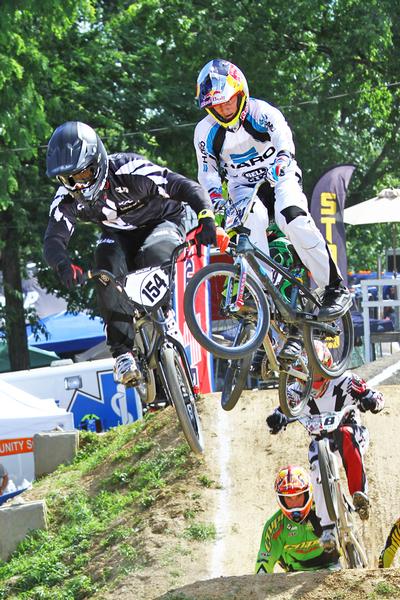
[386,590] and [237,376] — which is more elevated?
[237,376]

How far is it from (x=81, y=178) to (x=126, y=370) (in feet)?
4.83

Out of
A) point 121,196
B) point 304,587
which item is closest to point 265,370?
point 304,587

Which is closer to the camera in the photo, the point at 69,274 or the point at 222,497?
the point at 69,274

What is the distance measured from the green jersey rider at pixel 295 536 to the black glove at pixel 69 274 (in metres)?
2.68

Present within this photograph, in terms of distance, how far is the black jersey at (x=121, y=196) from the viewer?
8.38m

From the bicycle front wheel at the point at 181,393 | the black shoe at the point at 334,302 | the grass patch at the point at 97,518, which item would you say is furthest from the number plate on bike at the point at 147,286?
the grass patch at the point at 97,518

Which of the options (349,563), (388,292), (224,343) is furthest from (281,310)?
(388,292)

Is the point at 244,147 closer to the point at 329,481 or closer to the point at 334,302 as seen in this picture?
the point at 334,302

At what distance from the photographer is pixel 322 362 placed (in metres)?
9.09

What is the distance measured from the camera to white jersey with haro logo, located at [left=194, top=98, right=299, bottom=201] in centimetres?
877

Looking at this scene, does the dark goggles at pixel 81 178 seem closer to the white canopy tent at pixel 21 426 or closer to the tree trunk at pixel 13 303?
the white canopy tent at pixel 21 426

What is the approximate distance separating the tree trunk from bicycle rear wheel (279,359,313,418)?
1379 centimetres

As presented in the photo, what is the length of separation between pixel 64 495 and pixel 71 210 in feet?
17.9

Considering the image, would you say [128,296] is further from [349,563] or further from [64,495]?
[64,495]
